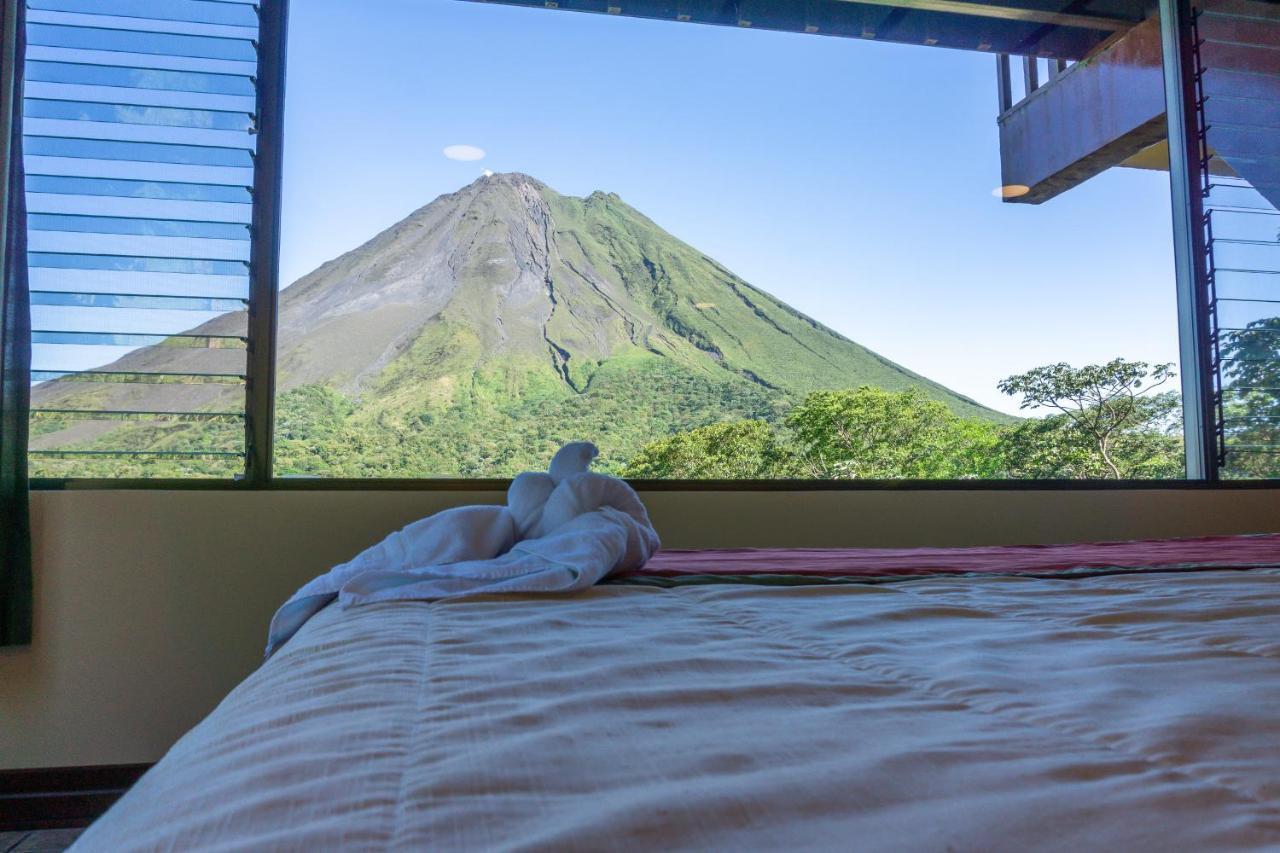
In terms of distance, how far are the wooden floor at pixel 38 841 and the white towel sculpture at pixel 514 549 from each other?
42.9 inches

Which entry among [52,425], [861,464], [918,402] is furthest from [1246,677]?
[918,402]

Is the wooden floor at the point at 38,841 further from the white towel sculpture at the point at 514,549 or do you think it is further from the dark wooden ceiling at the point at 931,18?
the dark wooden ceiling at the point at 931,18

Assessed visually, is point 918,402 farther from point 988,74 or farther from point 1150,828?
point 1150,828

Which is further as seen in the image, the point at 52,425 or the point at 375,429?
the point at 375,429

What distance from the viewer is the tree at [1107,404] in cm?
350

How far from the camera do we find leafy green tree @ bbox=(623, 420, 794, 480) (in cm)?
351

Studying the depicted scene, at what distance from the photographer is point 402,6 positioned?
3.22m

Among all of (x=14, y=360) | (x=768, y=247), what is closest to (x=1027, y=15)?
(x=768, y=247)

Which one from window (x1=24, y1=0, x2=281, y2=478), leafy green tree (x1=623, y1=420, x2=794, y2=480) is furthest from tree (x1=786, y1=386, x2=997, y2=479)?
window (x1=24, y1=0, x2=281, y2=478)

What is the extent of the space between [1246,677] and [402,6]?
131 inches

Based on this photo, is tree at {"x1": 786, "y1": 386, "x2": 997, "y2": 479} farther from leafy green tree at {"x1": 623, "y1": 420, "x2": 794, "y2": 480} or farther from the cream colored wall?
the cream colored wall

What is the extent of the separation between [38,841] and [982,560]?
212cm

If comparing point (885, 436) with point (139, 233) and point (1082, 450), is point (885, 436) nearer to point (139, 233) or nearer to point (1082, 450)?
point (1082, 450)

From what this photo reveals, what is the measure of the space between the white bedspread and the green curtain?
1699 millimetres
